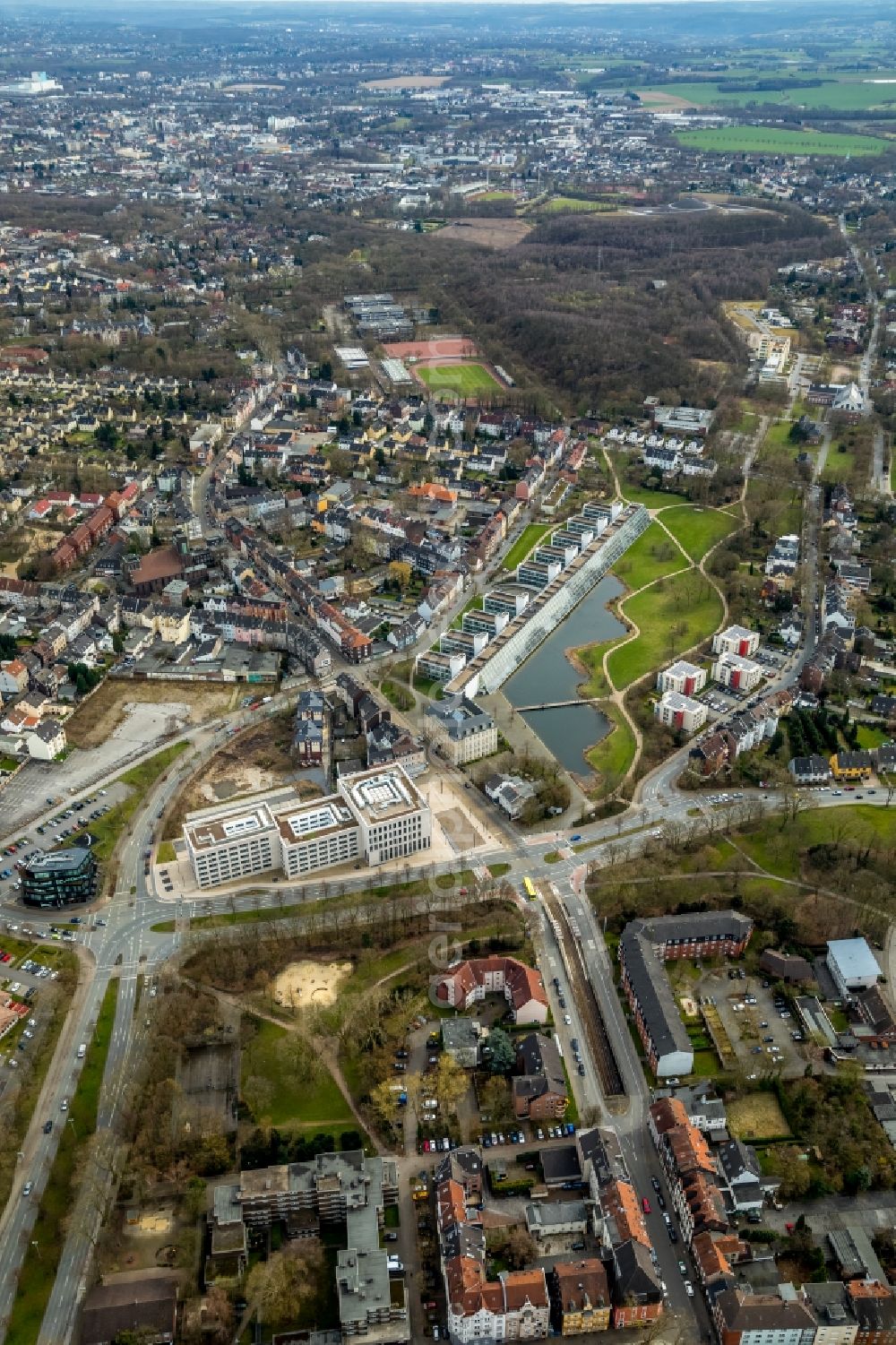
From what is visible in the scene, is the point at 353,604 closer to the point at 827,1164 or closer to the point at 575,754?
the point at 575,754

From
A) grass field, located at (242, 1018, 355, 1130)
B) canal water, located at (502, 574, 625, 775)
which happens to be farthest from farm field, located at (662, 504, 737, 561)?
grass field, located at (242, 1018, 355, 1130)

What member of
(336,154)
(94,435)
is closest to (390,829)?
(94,435)

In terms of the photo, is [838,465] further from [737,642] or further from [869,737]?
[869,737]

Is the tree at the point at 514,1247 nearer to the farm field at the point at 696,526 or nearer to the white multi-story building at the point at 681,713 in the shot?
the white multi-story building at the point at 681,713

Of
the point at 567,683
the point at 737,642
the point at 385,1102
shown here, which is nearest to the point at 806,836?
the point at 737,642

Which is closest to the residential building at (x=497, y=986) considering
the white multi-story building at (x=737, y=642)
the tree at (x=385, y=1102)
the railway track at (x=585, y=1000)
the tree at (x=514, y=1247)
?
the railway track at (x=585, y=1000)

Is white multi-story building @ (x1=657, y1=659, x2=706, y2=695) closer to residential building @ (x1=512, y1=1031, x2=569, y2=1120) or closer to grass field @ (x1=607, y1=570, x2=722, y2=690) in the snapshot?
grass field @ (x1=607, y1=570, x2=722, y2=690)
